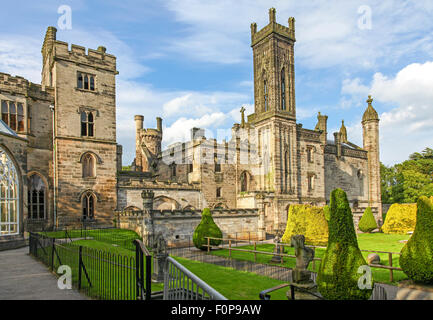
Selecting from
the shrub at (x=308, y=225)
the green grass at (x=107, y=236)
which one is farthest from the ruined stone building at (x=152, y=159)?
the shrub at (x=308, y=225)

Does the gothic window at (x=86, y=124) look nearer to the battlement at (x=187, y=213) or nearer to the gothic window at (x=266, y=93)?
the battlement at (x=187, y=213)

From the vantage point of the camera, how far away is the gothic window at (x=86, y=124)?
25891 millimetres

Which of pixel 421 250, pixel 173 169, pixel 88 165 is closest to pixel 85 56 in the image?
pixel 88 165

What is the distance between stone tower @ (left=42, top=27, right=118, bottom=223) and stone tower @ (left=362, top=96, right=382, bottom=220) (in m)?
37.9

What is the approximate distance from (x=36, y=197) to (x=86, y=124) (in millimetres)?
6876

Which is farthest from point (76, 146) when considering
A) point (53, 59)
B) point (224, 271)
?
point (224, 271)

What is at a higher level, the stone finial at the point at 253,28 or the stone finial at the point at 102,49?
the stone finial at the point at 253,28

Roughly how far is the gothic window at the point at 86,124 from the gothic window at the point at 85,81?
2.16 metres

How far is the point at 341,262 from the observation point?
9062 millimetres

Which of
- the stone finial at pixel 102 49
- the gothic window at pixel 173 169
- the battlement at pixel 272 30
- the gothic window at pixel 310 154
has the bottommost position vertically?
the gothic window at pixel 173 169

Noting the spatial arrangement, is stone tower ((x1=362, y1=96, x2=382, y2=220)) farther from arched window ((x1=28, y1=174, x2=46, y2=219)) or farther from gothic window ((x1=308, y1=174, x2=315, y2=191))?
arched window ((x1=28, y1=174, x2=46, y2=219))

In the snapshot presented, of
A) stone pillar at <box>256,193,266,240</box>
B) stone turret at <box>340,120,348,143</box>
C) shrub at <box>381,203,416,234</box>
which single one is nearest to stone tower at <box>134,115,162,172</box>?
stone pillar at <box>256,193,266,240</box>

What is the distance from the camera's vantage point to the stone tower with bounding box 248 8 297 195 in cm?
3534

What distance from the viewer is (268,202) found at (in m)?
33.9
